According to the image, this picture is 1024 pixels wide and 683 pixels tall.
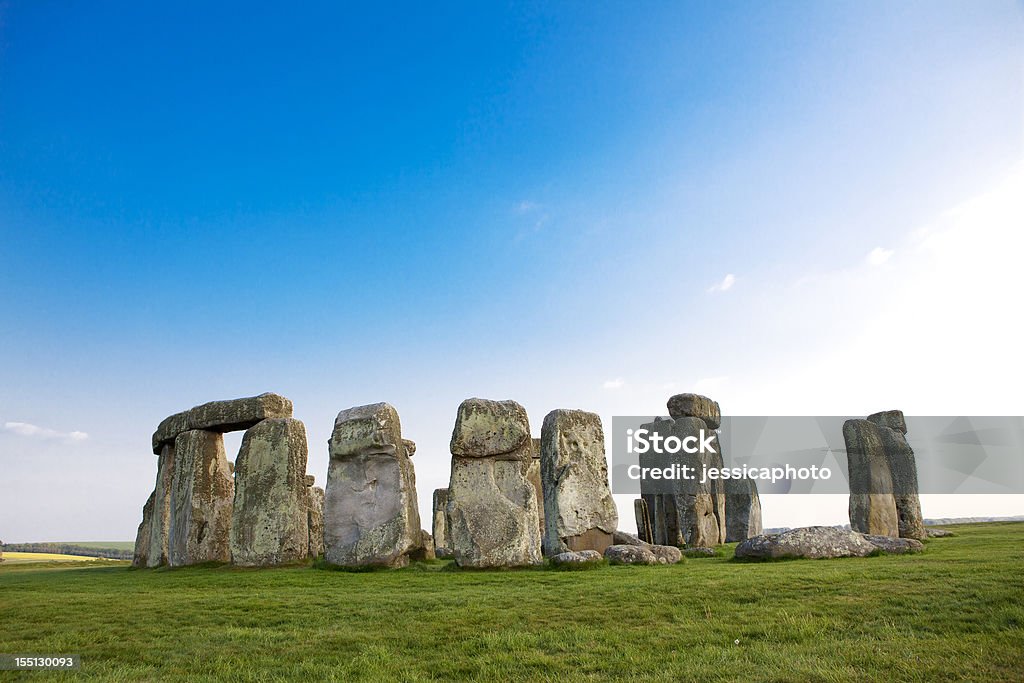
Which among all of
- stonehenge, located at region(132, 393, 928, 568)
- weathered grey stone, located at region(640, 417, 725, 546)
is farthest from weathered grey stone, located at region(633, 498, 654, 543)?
stonehenge, located at region(132, 393, 928, 568)

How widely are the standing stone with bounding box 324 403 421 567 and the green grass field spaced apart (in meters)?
3.04

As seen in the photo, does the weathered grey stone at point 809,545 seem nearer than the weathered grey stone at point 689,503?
Yes

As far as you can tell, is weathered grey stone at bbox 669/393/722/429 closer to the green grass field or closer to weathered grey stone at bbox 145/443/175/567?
the green grass field

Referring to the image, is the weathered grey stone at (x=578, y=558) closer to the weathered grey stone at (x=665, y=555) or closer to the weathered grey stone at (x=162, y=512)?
the weathered grey stone at (x=665, y=555)

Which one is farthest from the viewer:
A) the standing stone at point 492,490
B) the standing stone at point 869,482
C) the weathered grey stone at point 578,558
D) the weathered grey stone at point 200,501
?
the standing stone at point 869,482

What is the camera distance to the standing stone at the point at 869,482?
16578 millimetres

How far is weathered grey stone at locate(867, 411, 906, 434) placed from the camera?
20.1 meters

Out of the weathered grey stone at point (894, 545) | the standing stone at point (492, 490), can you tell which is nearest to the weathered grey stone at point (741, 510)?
the weathered grey stone at point (894, 545)

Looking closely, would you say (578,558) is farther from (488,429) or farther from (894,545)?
(894,545)

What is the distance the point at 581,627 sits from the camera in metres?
6.82

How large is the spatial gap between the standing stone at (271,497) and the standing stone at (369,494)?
3.95 feet

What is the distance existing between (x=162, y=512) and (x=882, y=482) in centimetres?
1807

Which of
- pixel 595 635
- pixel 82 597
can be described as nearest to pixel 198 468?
pixel 82 597

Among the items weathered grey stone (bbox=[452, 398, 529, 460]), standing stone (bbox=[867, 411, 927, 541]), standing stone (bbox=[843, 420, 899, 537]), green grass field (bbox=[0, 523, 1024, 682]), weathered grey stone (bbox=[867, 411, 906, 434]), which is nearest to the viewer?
green grass field (bbox=[0, 523, 1024, 682])
